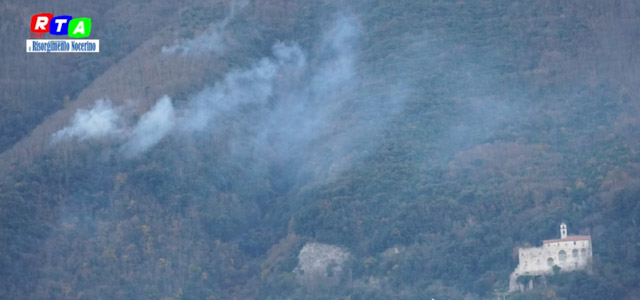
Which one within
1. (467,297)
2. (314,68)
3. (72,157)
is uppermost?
(314,68)

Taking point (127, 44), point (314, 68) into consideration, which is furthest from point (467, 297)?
point (127, 44)

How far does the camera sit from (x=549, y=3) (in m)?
176

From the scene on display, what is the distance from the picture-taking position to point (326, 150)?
525 ft

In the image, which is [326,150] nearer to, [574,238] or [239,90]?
[239,90]

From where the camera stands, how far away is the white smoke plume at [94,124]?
15738 cm

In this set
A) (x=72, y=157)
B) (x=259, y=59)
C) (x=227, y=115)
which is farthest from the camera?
(x=259, y=59)

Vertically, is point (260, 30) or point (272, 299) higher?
point (260, 30)

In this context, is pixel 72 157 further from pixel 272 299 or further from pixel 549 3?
pixel 549 3

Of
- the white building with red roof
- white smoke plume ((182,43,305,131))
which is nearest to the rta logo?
white smoke plume ((182,43,305,131))

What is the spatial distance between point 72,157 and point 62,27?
18000 mm

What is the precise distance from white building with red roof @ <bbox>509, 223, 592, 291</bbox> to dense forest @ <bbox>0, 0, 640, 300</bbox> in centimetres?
91

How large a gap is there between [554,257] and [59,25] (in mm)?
54297

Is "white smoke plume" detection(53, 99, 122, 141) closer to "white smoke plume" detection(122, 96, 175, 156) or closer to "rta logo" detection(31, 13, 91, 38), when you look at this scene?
"white smoke plume" detection(122, 96, 175, 156)

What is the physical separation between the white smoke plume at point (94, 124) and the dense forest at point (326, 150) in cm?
27
